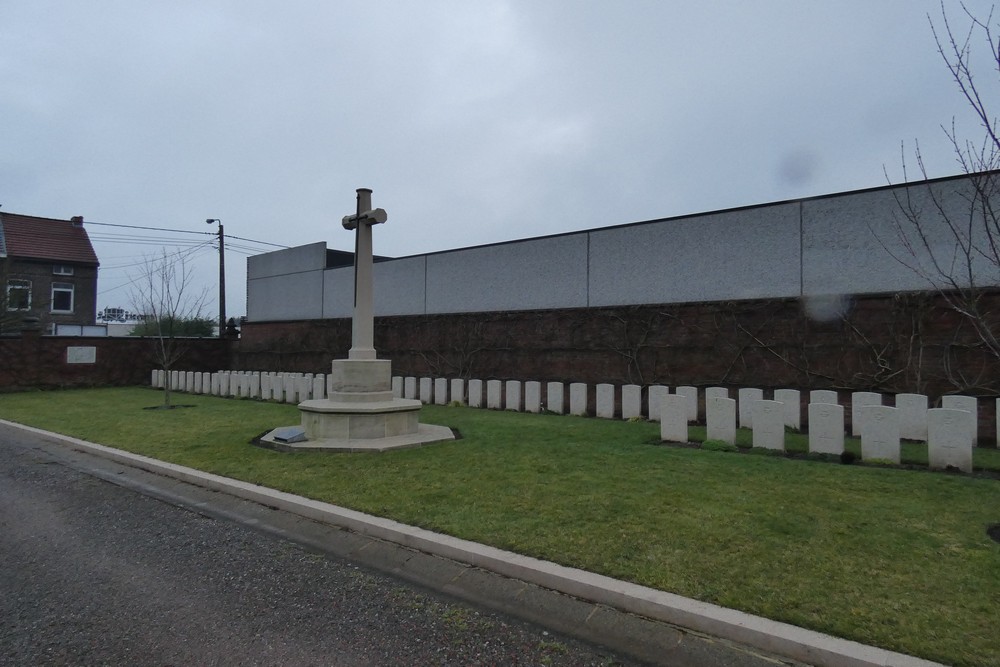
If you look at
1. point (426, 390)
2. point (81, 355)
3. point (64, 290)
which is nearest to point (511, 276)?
point (426, 390)

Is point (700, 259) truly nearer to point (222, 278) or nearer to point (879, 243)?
point (879, 243)

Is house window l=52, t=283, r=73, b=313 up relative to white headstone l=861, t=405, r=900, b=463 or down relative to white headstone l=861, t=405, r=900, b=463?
up

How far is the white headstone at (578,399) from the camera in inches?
449

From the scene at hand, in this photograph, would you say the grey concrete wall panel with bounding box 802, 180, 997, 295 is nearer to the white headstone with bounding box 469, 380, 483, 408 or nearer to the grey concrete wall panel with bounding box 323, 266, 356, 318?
the white headstone with bounding box 469, 380, 483, 408

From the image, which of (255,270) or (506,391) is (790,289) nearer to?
(506,391)

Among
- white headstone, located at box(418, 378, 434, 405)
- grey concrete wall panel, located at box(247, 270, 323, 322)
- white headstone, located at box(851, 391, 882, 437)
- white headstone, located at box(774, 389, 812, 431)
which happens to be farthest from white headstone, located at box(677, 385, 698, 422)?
grey concrete wall panel, located at box(247, 270, 323, 322)

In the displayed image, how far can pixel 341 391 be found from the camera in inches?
342

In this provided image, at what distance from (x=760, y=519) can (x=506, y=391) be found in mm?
8217

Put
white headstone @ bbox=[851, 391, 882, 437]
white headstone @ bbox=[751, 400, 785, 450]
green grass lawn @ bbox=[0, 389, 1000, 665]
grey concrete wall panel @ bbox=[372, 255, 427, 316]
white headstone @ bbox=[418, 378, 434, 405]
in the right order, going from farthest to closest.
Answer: grey concrete wall panel @ bbox=[372, 255, 427, 316]
white headstone @ bbox=[418, 378, 434, 405]
white headstone @ bbox=[851, 391, 882, 437]
white headstone @ bbox=[751, 400, 785, 450]
green grass lawn @ bbox=[0, 389, 1000, 665]

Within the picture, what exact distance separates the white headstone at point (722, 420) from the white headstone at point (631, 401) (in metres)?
2.72

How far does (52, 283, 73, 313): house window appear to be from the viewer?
30953mm

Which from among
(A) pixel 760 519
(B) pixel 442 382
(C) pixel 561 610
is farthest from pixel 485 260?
(C) pixel 561 610

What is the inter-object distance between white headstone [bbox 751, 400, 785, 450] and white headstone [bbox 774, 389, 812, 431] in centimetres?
169

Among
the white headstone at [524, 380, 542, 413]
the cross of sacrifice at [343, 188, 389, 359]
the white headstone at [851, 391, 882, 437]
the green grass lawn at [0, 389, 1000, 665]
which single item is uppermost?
the cross of sacrifice at [343, 188, 389, 359]
